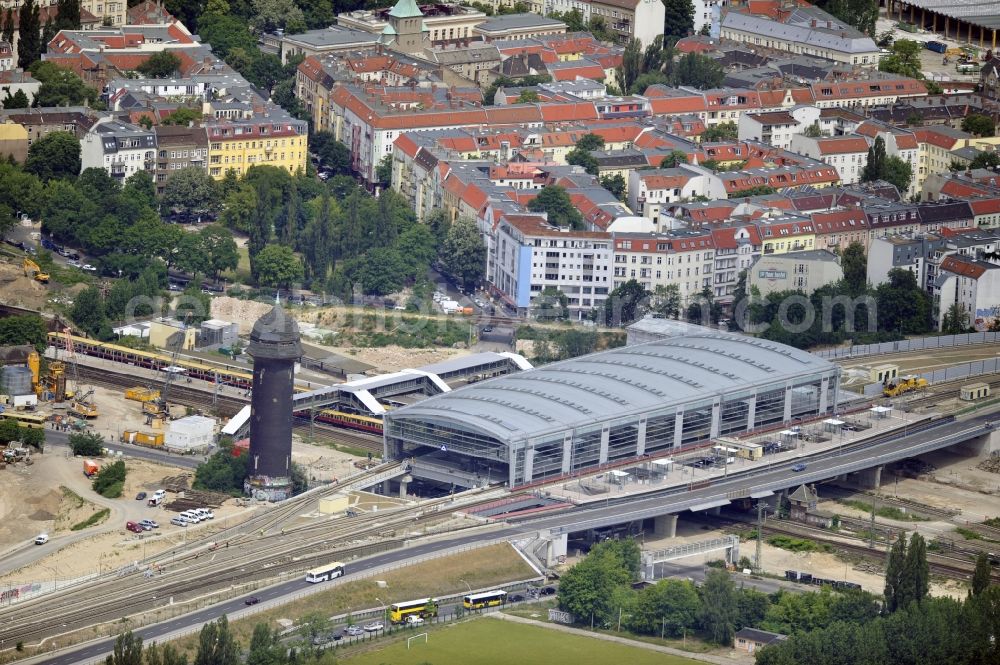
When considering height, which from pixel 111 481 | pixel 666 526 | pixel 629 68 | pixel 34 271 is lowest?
pixel 666 526

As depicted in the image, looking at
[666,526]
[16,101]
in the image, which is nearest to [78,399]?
[666,526]

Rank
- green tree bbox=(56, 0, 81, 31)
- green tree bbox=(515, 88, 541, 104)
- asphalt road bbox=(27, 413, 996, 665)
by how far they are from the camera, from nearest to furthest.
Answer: asphalt road bbox=(27, 413, 996, 665) → green tree bbox=(515, 88, 541, 104) → green tree bbox=(56, 0, 81, 31)

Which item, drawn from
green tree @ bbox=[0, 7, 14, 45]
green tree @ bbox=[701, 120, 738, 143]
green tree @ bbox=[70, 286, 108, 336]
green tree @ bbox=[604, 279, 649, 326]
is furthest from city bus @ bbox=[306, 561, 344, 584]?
green tree @ bbox=[0, 7, 14, 45]

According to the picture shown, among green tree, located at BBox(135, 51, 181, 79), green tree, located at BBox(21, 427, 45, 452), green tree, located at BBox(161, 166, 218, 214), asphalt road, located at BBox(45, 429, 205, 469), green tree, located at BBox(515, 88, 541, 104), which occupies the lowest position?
asphalt road, located at BBox(45, 429, 205, 469)

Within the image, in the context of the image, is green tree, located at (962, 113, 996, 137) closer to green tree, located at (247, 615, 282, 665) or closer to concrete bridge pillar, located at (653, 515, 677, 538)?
concrete bridge pillar, located at (653, 515, 677, 538)

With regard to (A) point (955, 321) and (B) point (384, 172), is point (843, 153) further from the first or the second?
(B) point (384, 172)

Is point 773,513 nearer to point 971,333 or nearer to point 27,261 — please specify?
point 971,333
